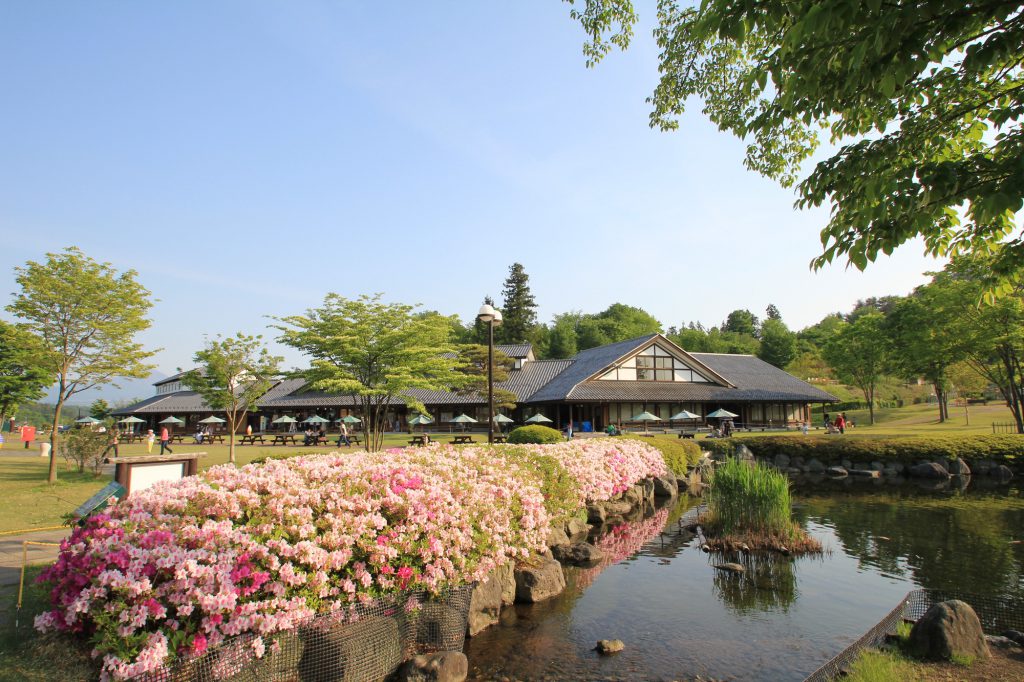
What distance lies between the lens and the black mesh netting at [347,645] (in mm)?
4539

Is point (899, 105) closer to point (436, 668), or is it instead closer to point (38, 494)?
point (436, 668)

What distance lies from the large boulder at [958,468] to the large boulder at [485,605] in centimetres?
2330

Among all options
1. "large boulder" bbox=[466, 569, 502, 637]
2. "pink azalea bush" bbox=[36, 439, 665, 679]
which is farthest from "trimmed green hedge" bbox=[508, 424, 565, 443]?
"large boulder" bbox=[466, 569, 502, 637]

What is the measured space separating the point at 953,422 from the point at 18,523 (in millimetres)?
49191

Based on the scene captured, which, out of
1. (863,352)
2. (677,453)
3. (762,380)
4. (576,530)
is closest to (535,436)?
(677,453)

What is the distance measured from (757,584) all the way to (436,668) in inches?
231

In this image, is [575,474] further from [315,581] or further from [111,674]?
[111,674]

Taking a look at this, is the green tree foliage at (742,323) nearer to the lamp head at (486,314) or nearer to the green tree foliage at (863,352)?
the green tree foliage at (863,352)

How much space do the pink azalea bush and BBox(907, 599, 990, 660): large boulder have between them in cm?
473

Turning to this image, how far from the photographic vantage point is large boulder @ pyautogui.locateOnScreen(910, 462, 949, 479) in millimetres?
22844

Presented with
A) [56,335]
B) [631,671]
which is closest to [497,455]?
[631,671]

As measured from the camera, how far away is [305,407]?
45.9 meters

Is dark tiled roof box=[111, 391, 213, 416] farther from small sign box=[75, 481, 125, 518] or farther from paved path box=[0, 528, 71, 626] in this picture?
small sign box=[75, 481, 125, 518]

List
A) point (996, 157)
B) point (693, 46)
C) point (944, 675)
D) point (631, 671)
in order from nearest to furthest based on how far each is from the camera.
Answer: point (996, 157), point (944, 675), point (631, 671), point (693, 46)
